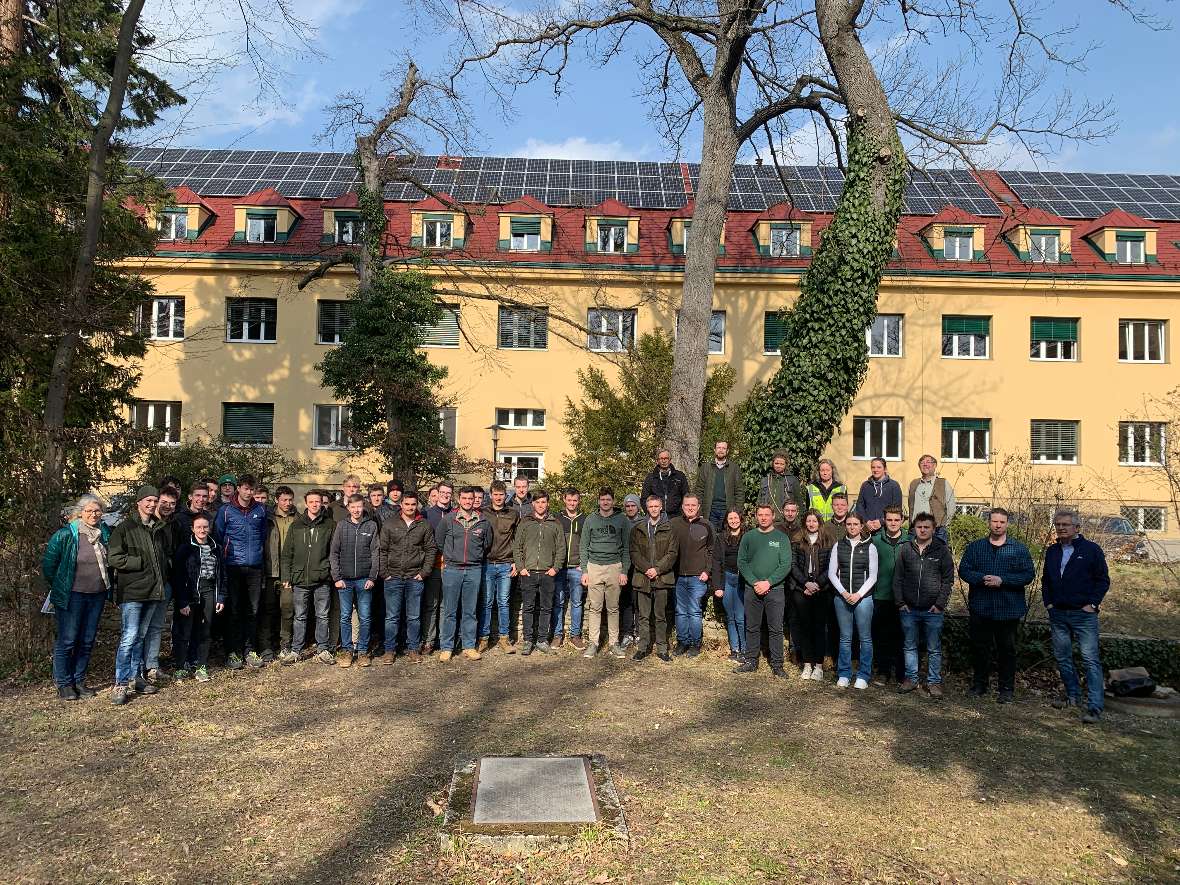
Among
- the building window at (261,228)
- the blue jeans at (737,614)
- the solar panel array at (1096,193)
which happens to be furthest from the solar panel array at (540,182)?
the blue jeans at (737,614)

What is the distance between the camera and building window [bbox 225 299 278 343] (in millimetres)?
26594

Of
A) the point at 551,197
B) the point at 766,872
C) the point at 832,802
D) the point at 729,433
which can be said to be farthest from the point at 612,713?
the point at 551,197

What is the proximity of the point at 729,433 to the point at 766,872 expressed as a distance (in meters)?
16.1

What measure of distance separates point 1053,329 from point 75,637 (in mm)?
27259

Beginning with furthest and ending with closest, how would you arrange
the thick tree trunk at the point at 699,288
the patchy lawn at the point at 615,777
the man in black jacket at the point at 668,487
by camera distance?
the thick tree trunk at the point at 699,288
the man in black jacket at the point at 668,487
the patchy lawn at the point at 615,777

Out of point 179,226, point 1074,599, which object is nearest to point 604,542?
point 1074,599

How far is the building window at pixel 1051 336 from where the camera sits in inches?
1053

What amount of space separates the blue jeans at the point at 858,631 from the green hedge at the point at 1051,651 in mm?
1184

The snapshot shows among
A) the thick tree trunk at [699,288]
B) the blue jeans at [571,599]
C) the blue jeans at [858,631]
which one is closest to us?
the blue jeans at [858,631]

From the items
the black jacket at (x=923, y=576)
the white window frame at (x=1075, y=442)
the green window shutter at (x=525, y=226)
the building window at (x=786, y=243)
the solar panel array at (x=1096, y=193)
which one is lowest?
the black jacket at (x=923, y=576)

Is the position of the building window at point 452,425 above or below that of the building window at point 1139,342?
below

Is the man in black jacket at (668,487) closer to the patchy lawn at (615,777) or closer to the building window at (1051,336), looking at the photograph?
the patchy lawn at (615,777)

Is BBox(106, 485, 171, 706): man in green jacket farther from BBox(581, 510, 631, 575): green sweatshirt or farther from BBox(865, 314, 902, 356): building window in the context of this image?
BBox(865, 314, 902, 356): building window

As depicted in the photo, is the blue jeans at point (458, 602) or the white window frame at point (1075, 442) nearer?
the blue jeans at point (458, 602)
